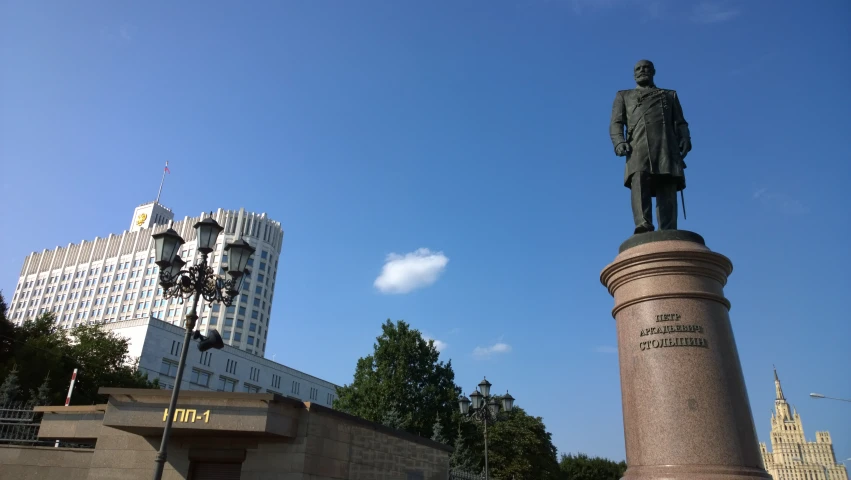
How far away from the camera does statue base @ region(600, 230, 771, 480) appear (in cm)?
634

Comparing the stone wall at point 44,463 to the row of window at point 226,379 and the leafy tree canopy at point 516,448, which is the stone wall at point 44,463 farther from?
the row of window at point 226,379

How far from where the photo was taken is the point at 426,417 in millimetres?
39875

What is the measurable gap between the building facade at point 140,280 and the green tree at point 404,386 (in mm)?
64175

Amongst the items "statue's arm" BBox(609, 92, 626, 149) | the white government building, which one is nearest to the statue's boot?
"statue's arm" BBox(609, 92, 626, 149)

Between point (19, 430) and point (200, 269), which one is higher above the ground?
point (200, 269)

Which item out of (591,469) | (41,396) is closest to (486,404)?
(41,396)

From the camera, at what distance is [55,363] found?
37.2 metres

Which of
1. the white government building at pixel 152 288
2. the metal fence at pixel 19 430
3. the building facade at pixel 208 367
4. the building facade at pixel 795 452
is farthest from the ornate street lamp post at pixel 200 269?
the building facade at pixel 795 452

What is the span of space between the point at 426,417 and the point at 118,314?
297ft

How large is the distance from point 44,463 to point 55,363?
28348 mm

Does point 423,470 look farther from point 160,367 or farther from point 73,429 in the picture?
point 160,367

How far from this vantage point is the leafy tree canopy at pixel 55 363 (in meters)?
34.0

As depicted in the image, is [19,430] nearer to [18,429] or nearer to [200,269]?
[18,429]

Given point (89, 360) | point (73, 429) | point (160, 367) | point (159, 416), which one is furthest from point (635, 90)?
point (160, 367)
